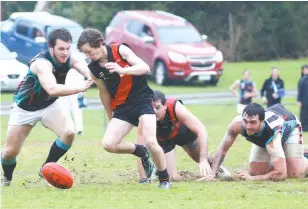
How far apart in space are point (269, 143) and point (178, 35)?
21.2m

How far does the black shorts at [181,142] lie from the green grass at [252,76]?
A: 16.4 metres

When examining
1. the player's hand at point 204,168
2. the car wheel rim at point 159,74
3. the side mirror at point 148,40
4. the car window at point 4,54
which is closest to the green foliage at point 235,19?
the side mirror at point 148,40

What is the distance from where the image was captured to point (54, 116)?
35.8 feet

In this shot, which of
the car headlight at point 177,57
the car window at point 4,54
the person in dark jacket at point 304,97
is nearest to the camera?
the person in dark jacket at point 304,97

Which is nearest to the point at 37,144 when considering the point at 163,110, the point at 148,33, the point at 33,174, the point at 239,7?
the point at 33,174

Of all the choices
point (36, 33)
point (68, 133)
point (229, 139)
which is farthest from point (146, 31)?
point (68, 133)

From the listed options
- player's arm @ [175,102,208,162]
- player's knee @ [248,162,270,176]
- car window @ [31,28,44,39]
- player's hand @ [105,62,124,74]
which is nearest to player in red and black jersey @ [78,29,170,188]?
player's hand @ [105,62,124,74]

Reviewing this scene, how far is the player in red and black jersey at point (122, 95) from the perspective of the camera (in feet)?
33.7

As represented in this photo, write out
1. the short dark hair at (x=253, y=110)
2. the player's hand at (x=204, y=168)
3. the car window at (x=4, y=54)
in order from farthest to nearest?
the car window at (x=4, y=54) < the player's hand at (x=204, y=168) < the short dark hair at (x=253, y=110)

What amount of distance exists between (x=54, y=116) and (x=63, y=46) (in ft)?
3.12

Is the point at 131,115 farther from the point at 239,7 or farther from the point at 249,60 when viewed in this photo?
the point at 249,60

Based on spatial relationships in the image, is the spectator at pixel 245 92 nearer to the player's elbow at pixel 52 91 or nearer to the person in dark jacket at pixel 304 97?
the person in dark jacket at pixel 304 97

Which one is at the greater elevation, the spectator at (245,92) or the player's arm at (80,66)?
the player's arm at (80,66)

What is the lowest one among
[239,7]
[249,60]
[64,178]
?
[249,60]
